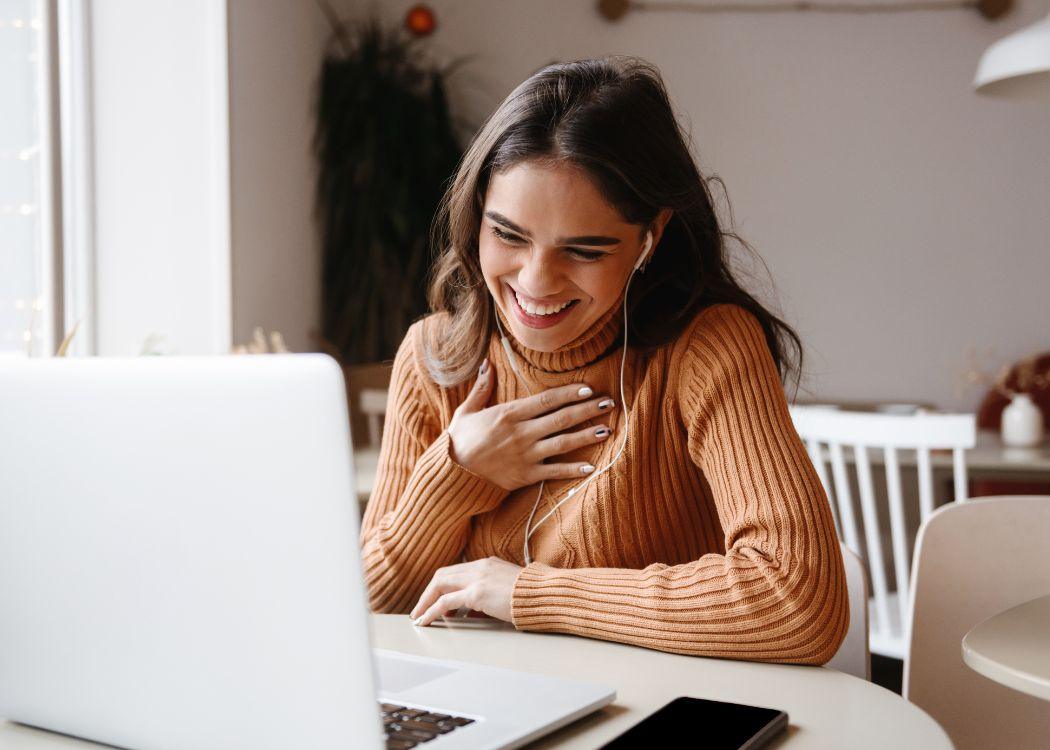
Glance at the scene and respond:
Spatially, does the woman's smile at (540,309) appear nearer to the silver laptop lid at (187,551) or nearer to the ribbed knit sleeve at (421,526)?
the ribbed knit sleeve at (421,526)

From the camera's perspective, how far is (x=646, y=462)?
3.76 feet

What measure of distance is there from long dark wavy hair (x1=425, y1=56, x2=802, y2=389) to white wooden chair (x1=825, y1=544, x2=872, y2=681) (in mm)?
250

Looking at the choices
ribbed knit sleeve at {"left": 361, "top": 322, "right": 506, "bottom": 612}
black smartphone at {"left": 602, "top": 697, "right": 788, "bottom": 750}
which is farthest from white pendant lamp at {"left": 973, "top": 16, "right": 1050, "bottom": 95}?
black smartphone at {"left": 602, "top": 697, "right": 788, "bottom": 750}

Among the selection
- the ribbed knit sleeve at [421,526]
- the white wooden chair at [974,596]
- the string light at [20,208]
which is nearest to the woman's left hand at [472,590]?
the ribbed knit sleeve at [421,526]

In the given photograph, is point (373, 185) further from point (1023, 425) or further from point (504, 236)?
point (504, 236)

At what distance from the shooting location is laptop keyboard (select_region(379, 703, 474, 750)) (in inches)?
25.8

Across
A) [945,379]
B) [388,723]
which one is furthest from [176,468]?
[945,379]

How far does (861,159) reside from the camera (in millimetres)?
3707

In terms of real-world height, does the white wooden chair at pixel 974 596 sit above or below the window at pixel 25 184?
below

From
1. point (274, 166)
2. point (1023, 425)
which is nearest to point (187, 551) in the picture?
point (274, 166)

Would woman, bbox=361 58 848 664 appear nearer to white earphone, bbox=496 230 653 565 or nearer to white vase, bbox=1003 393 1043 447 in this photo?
white earphone, bbox=496 230 653 565

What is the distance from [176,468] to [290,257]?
2710 millimetres

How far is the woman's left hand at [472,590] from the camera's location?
1.00 metres

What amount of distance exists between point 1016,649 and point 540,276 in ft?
1.82
